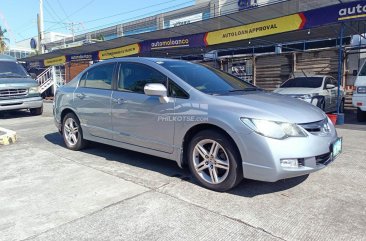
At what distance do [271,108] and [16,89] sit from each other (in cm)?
1007

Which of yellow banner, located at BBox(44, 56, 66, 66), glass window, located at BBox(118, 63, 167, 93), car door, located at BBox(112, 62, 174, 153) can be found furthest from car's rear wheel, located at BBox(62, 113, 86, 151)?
yellow banner, located at BBox(44, 56, 66, 66)

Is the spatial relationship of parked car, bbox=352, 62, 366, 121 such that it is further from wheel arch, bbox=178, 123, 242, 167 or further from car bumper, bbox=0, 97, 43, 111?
car bumper, bbox=0, 97, 43, 111

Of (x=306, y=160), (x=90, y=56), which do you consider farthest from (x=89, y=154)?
(x=90, y=56)

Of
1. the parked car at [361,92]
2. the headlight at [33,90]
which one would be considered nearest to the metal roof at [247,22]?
the parked car at [361,92]

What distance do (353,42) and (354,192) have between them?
15212 millimetres

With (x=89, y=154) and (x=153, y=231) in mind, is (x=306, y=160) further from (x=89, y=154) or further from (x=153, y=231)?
(x=89, y=154)

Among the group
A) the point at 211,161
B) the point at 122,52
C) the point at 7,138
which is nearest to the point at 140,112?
the point at 211,161

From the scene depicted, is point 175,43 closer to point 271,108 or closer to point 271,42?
point 271,42

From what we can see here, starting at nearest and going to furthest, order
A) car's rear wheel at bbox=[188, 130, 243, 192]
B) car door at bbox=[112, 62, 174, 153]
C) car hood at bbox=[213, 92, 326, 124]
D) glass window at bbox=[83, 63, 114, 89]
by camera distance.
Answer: car hood at bbox=[213, 92, 326, 124], car's rear wheel at bbox=[188, 130, 243, 192], car door at bbox=[112, 62, 174, 153], glass window at bbox=[83, 63, 114, 89]

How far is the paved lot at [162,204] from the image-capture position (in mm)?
2932

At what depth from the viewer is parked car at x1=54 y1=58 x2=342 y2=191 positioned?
137 inches

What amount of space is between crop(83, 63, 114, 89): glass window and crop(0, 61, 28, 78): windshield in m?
7.27

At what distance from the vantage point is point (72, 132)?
5996 mm

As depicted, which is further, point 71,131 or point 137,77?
point 71,131
